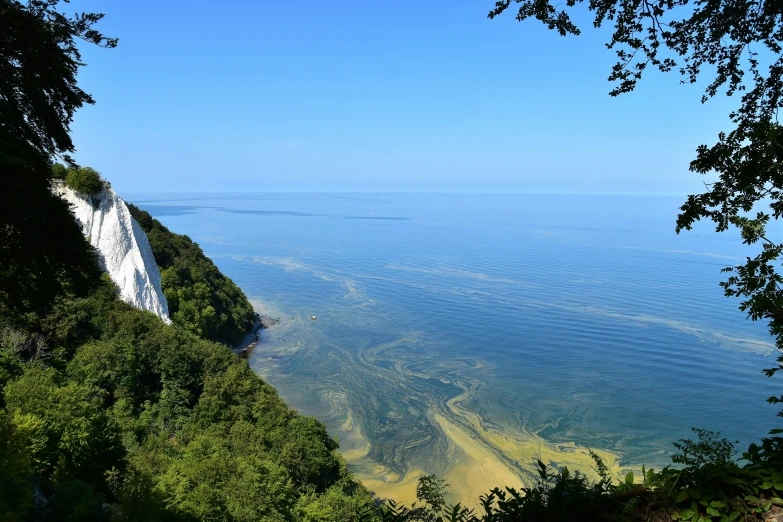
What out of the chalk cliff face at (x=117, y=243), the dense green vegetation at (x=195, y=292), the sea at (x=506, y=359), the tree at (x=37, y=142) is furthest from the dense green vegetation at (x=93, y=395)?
the dense green vegetation at (x=195, y=292)

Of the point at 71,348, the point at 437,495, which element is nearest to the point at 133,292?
the point at 71,348

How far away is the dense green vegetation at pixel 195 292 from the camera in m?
37.4

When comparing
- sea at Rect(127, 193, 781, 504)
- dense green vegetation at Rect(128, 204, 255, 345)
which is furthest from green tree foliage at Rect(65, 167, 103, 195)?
sea at Rect(127, 193, 781, 504)

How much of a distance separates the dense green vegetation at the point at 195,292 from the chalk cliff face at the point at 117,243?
4119mm

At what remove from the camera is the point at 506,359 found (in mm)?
39812

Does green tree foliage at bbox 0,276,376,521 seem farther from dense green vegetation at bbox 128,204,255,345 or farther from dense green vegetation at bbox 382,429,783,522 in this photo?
dense green vegetation at bbox 128,204,255,345

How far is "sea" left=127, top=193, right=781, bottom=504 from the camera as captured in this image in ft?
88.0

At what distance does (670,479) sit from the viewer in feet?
10.9

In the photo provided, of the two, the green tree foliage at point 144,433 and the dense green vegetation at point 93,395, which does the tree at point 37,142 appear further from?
the green tree foliage at point 144,433

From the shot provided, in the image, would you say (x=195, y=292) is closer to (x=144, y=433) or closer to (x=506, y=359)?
(x=144, y=433)

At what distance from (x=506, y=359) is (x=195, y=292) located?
28555mm

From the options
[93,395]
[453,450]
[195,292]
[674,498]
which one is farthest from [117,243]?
[674,498]

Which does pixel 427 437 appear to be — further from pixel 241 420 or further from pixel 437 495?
pixel 437 495

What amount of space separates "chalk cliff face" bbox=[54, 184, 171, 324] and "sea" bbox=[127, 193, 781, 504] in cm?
1171
